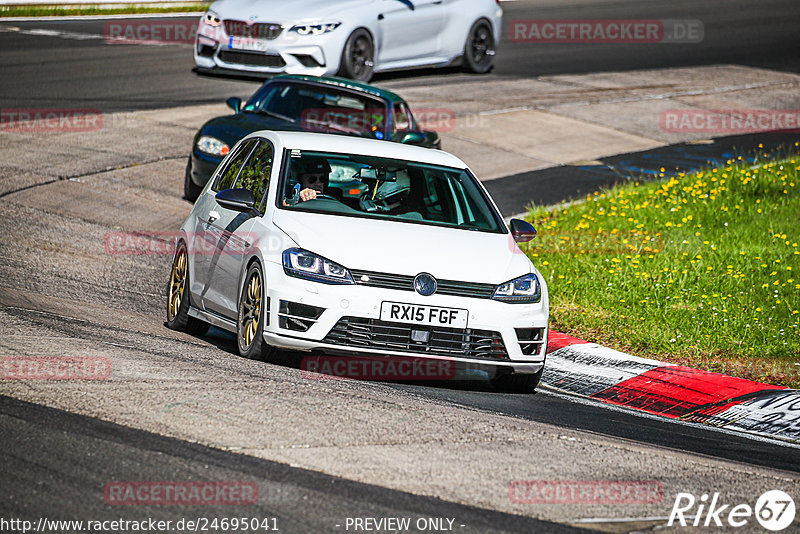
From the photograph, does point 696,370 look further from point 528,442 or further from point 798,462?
point 528,442

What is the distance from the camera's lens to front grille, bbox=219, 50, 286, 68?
1812 cm

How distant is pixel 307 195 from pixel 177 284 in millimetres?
1349

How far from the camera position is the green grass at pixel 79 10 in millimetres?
27250

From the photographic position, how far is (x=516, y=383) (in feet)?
26.3

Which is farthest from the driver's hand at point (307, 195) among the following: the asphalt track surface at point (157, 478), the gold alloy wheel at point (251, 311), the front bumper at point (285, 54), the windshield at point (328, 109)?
the front bumper at point (285, 54)

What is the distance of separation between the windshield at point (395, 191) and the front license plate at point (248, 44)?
9664 millimetres

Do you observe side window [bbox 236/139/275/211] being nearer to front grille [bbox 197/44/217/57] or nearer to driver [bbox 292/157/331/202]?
driver [bbox 292/157/331/202]

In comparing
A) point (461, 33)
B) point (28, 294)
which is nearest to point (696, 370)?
point (28, 294)

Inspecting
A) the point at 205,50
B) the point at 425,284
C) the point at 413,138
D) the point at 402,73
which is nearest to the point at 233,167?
the point at 425,284

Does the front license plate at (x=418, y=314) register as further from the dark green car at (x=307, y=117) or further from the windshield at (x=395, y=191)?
the dark green car at (x=307, y=117)

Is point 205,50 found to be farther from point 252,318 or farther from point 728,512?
point 728,512

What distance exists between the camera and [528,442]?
20.3 ft

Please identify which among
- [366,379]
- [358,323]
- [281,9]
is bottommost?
[366,379]

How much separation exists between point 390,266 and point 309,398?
48.4 inches
